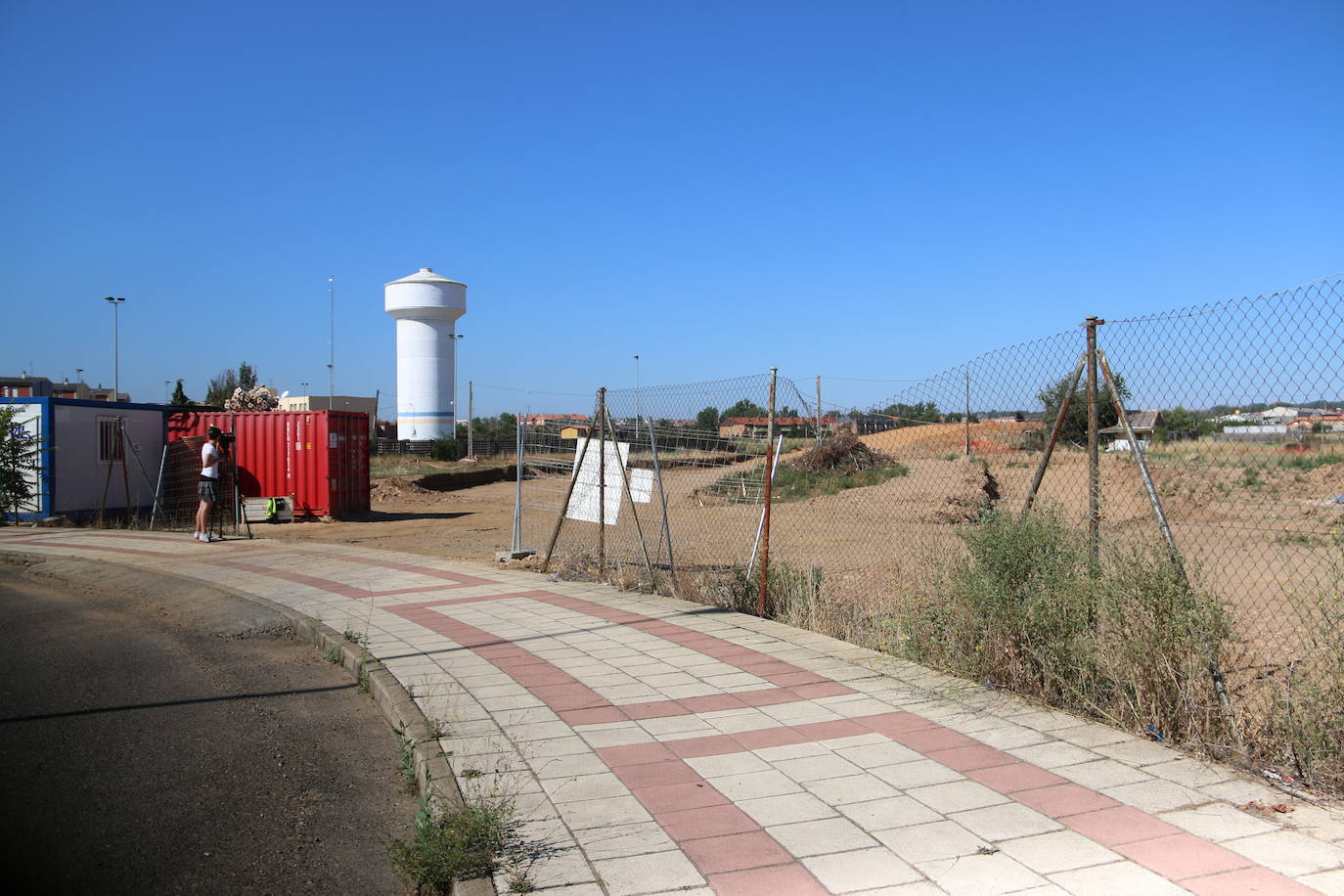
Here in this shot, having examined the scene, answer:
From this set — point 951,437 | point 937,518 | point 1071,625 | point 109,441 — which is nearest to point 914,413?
point 951,437

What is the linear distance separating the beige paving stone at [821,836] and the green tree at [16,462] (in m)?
18.1

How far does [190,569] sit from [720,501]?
693 cm

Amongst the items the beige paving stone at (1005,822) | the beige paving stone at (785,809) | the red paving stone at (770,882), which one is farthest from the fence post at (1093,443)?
the red paving stone at (770,882)

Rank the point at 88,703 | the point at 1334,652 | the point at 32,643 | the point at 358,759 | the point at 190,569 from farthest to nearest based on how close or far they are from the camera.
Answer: the point at 190,569 < the point at 32,643 < the point at 88,703 < the point at 358,759 < the point at 1334,652

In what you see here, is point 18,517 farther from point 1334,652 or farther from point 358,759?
point 1334,652

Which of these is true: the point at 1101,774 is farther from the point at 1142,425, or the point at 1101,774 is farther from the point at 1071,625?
the point at 1142,425

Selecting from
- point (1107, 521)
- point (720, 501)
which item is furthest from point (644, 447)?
point (1107, 521)

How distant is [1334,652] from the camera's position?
167 inches

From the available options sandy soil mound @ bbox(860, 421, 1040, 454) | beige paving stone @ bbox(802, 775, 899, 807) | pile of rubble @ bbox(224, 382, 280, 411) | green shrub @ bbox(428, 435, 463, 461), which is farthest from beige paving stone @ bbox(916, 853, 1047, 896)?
green shrub @ bbox(428, 435, 463, 461)

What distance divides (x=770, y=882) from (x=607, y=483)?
7.48 m

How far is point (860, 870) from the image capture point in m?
3.61

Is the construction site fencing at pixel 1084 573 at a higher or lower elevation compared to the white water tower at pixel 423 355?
lower

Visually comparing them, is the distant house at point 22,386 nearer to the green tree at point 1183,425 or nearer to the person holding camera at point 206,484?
the person holding camera at point 206,484

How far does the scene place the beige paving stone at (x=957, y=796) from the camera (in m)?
4.14
